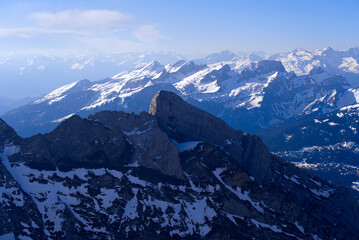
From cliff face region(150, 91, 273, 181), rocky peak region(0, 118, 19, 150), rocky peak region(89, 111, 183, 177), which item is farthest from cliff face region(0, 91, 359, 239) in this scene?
cliff face region(150, 91, 273, 181)

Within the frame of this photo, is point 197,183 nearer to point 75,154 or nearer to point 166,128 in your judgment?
point 166,128

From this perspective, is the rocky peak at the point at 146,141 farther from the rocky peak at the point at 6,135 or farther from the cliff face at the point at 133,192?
the rocky peak at the point at 6,135

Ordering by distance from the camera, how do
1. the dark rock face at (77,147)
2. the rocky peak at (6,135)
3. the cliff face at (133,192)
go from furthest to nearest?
the rocky peak at (6,135), the dark rock face at (77,147), the cliff face at (133,192)

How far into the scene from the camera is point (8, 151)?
13788 cm

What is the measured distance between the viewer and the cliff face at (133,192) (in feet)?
401

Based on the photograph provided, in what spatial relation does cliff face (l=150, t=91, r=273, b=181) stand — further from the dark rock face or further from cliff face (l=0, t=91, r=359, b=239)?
the dark rock face

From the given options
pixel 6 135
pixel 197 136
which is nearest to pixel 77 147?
pixel 6 135

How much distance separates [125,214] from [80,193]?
69.3ft

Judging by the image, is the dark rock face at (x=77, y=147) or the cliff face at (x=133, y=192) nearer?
the cliff face at (x=133, y=192)

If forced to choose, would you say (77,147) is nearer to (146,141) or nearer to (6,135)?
(6,135)

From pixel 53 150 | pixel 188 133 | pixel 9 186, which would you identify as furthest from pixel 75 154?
pixel 188 133

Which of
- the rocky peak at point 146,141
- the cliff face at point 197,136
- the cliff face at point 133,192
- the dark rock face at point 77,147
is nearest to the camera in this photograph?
the cliff face at point 133,192

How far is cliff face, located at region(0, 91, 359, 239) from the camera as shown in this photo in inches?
4813

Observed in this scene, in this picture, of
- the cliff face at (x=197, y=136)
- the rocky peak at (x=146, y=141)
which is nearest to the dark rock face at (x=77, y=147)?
the rocky peak at (x=146, y=141)
